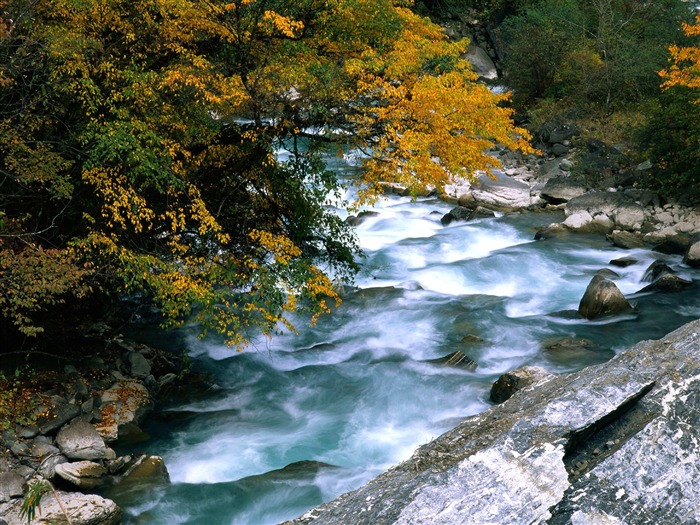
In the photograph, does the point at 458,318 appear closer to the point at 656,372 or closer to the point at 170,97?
the point at 170,97

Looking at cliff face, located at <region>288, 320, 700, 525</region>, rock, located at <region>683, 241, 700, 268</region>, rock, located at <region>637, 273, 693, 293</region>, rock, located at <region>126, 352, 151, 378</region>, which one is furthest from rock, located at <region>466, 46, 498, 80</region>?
cliff face, located at <region>288, 320, 700, 525</region>

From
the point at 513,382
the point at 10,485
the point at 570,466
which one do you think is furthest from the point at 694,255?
the point at 10,485

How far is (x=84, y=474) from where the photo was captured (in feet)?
24.5

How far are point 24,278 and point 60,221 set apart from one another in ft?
5.92

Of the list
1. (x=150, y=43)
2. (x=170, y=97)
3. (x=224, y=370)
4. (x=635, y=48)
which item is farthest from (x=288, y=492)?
(x=635, y=48)

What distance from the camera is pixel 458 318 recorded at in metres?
12.4

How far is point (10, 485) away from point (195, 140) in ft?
17.3

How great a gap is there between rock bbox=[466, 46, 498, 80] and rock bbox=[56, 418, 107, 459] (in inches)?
1109

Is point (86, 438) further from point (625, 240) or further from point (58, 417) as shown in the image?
point (625, 240)

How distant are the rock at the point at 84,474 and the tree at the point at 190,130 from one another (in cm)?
158

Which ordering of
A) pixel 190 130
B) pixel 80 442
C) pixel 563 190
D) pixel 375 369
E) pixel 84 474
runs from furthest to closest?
pixel 563 190
pixel 375 369
pixel 190 130
pixel 80 442
pixel 84 474

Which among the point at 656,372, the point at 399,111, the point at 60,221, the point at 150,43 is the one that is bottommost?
the point at 656,372

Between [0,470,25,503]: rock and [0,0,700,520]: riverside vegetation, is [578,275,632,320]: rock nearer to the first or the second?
[0,0,700,520]: riverside vegetation

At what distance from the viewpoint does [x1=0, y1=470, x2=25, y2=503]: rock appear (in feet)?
22.4
